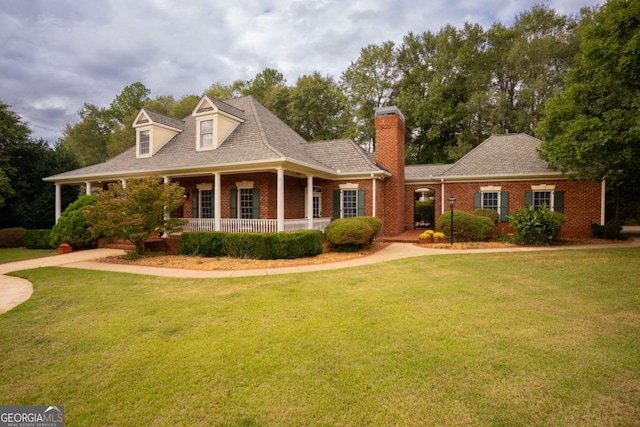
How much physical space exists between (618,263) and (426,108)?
24.5 metres

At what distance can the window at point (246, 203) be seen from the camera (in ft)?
46.0

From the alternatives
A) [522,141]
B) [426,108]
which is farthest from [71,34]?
[426,108]

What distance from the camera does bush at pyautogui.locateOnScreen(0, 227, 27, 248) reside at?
15812mm

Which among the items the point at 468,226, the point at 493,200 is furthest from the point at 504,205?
the point at 468,226

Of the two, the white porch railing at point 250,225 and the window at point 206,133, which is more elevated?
the window at point 206,133

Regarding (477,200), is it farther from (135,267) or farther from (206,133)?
(135,267)

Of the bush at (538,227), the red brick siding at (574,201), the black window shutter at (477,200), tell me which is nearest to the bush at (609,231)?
the red brick siding at (574,201)

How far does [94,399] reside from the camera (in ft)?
9.34

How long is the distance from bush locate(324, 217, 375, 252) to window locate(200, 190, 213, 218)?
6289 mm

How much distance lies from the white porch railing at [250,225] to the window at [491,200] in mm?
9133

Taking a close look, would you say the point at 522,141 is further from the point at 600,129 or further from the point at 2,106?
the point at 2,106

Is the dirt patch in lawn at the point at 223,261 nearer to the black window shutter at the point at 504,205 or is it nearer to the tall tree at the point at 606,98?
the black window shutter at the point at 504,205

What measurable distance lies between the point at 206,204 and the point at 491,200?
48.4ft

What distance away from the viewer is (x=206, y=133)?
1454 centimetres
